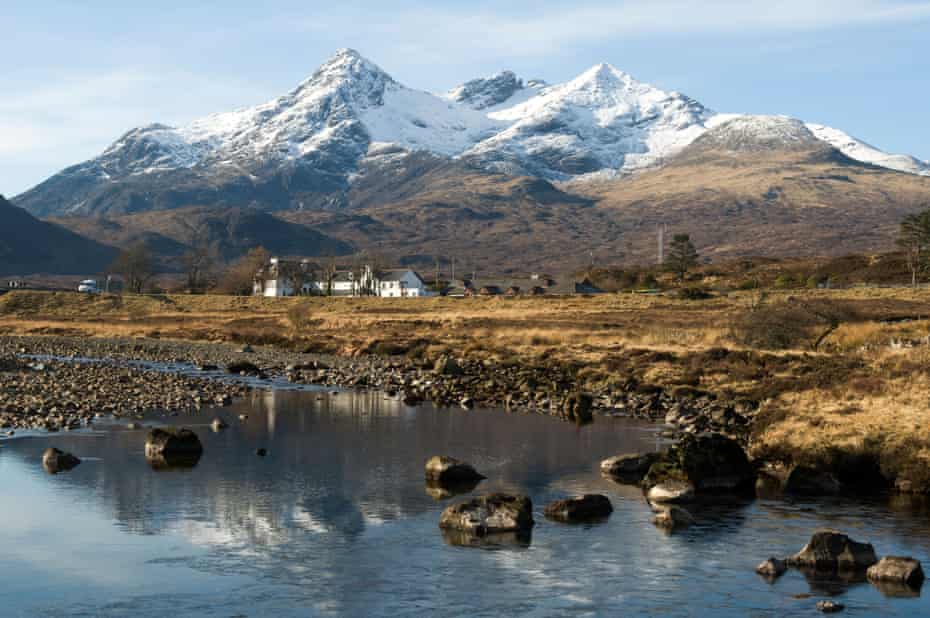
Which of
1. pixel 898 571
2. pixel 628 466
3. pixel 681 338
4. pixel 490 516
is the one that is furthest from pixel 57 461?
pixel 681 338

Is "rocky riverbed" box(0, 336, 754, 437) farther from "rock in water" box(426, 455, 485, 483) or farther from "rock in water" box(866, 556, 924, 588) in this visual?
"rock in water" box(866, 556, 924, 588)

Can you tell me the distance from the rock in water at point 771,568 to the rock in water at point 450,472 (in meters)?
11.2

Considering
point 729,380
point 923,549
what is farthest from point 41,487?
point 729,380

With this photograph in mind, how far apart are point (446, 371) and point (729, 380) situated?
17.8 meters

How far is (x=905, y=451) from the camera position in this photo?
103 feet

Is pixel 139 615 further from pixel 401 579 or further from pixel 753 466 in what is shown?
pixel 753 466

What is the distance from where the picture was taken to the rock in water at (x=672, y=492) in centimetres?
2969

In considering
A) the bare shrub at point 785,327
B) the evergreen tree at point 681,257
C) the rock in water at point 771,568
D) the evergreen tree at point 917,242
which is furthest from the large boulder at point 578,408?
the evergreen tree at point 681,257

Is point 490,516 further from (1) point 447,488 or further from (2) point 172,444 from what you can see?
(2) point 172,444

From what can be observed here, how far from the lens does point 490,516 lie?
26.5m

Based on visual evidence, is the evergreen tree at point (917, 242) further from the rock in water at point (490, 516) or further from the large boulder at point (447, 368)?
the rock in water at point (490, 516)

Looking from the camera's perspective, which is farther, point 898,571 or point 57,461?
point 57,461

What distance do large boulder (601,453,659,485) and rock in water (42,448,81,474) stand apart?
1638cm

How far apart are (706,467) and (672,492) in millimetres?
1762
